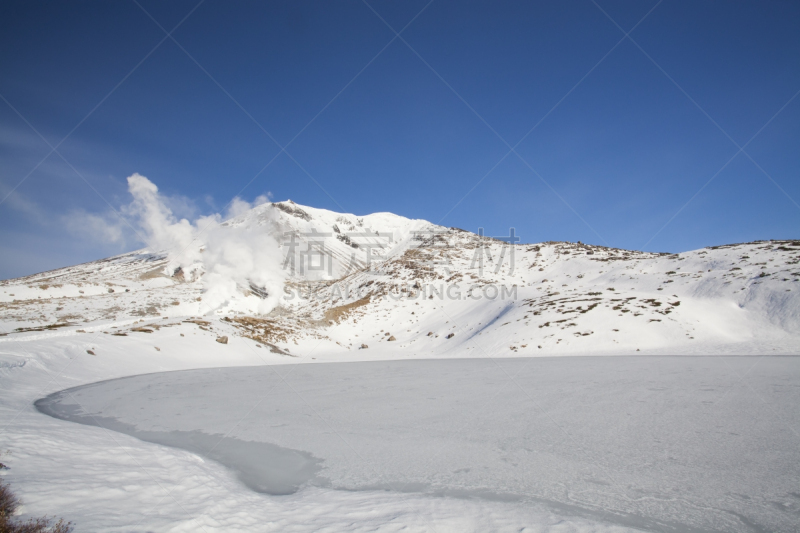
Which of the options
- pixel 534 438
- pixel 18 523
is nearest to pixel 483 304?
pixel 534 438

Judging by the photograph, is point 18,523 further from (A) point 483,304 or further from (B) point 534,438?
(A) point 483,304

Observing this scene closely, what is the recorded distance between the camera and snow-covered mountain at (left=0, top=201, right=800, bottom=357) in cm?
1775

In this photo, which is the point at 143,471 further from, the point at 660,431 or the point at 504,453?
the point at 660,431

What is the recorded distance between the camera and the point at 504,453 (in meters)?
4.23

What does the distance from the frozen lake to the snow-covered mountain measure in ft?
32.0

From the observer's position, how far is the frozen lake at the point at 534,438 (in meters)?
3.07

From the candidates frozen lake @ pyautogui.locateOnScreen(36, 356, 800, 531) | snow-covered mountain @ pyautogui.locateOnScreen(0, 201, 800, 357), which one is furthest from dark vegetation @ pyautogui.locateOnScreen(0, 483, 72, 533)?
snow-covered mountain @ pyautogui.locateOnScreen(0, 201, 800, 357)

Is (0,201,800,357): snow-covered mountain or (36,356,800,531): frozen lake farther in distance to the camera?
(0,201,800,357): snow-covered mountain

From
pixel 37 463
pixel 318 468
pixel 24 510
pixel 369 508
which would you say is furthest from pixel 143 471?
pixel 369 508

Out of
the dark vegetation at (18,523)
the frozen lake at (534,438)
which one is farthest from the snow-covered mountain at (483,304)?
the dark vegetation at (18,523)

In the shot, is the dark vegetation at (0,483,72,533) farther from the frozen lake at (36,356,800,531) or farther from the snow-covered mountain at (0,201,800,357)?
the snow-covered mountain at (0,201,800,357)

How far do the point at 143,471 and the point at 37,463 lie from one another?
0.96 meters

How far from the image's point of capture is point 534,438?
4691mm

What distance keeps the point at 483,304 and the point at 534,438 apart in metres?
24.7
